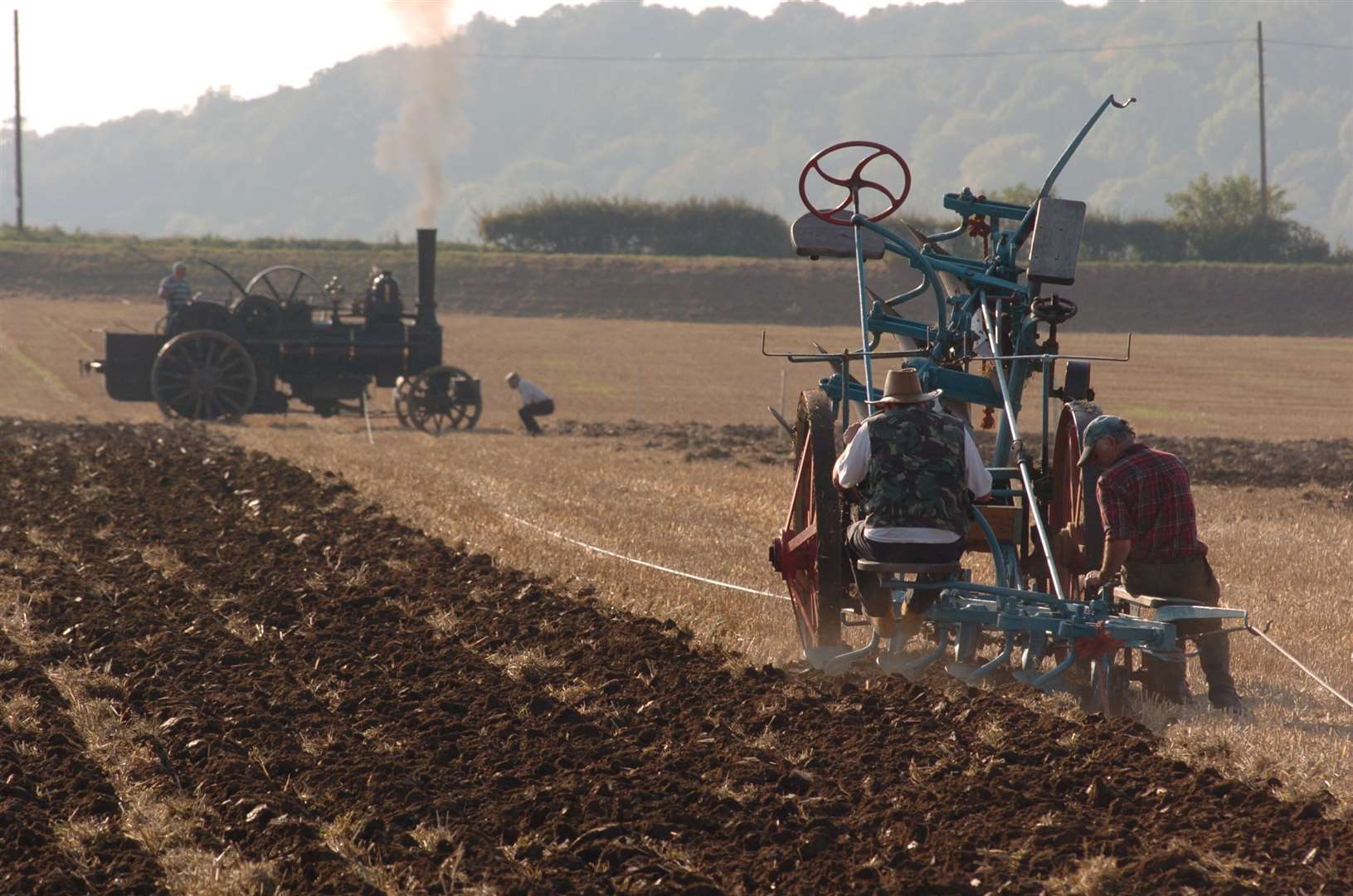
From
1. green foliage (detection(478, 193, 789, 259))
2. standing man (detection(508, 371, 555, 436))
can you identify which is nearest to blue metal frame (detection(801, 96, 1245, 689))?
standing man (detection(508, 371, 555, 436))

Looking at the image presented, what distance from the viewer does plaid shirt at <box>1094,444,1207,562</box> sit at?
7.29 meters

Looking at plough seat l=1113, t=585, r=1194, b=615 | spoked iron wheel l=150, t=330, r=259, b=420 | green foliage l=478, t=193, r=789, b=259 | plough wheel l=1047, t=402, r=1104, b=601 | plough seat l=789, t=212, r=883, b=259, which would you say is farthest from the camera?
green foliage l=478, t=193, r=789, b=259

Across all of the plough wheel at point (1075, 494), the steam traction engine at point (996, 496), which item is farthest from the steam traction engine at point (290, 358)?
the plough wheel at point (1075, 494)

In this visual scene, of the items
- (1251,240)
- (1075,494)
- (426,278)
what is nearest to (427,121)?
(426,278)

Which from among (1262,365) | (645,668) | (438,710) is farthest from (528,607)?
(1262,365)

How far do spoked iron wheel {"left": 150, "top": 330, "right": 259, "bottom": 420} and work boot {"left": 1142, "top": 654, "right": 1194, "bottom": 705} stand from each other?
1625 centimetres

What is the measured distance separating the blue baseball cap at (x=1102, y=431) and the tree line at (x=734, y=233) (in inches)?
1897

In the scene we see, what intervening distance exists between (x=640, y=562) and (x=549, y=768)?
4579 millimetres

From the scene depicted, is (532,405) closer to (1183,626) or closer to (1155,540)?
(1155,540)

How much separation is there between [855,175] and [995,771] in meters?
3.64

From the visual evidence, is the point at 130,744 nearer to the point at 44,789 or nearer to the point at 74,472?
the point at 44,789

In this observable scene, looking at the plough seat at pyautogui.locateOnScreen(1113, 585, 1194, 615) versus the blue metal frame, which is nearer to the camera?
the blue metal frame

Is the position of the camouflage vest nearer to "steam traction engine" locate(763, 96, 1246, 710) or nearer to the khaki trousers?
"steam traction engine" locate(763, 96, 1246, 710)

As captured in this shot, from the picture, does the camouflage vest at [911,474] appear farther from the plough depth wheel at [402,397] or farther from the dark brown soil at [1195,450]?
the plough depth wheel at [402,397]
